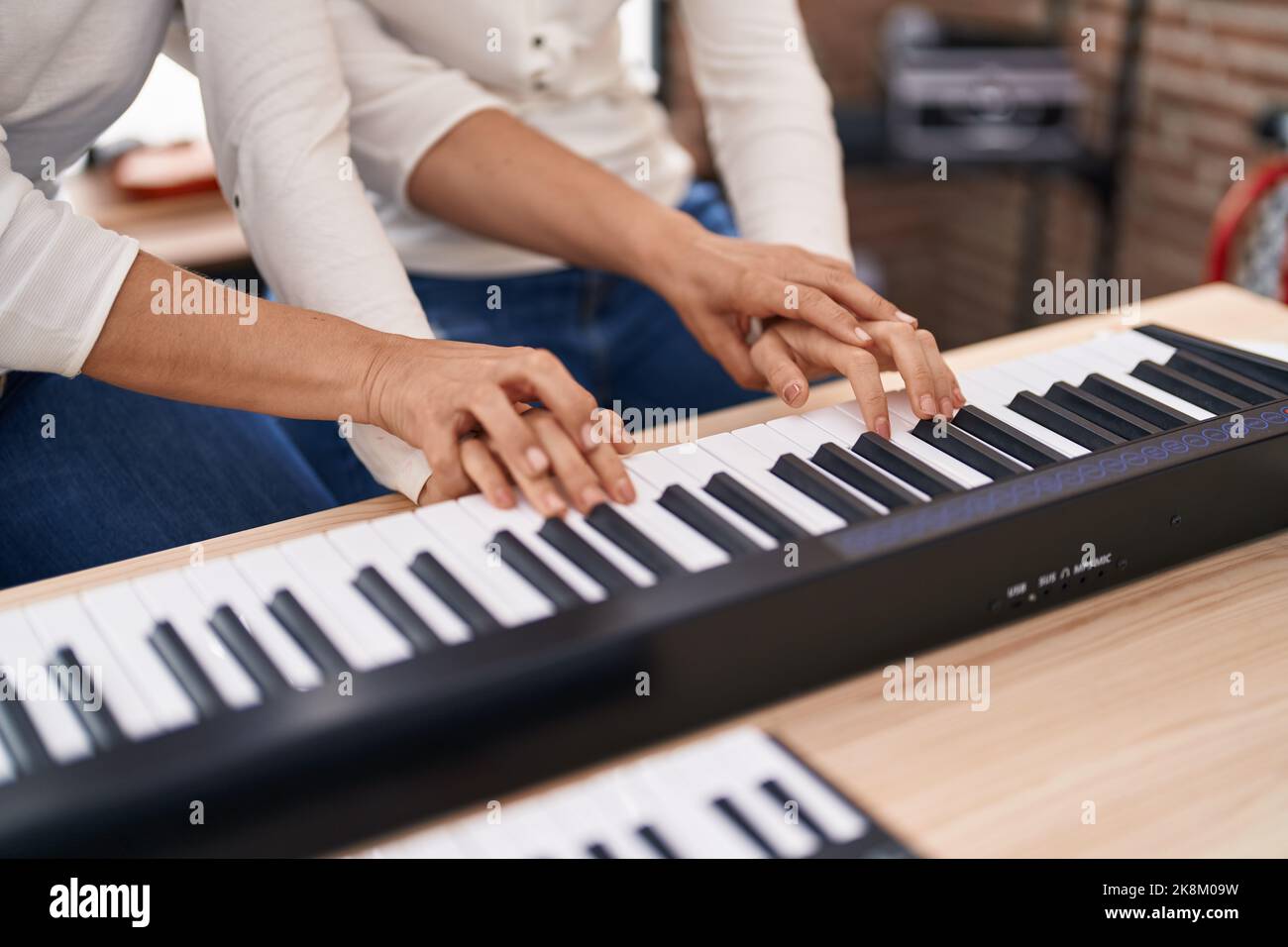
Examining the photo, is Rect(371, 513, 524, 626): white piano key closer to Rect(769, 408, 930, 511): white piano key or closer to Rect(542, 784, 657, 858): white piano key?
Rect(542, 784, 657, 858): white piano key

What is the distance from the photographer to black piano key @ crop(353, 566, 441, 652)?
25.0 inches

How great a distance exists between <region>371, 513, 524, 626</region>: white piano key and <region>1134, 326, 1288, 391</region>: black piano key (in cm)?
58

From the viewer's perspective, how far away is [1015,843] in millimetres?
606

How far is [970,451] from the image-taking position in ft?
2.64

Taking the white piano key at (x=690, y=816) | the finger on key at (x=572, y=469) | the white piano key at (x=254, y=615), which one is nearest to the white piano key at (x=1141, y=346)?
the finger on key at (x=572, y=469)

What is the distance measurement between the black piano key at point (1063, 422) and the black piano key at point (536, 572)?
1.18 feet

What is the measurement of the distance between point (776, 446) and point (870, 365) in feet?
0.37

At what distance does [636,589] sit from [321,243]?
0.49 meters

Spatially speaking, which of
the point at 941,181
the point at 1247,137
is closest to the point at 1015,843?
the point at 1247,137

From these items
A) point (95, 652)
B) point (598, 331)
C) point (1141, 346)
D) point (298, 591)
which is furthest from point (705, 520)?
point (598, 331)

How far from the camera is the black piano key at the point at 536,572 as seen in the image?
66 centimetres

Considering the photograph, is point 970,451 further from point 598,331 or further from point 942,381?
point 598,331

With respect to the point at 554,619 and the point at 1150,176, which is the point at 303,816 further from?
the point at 1150,176

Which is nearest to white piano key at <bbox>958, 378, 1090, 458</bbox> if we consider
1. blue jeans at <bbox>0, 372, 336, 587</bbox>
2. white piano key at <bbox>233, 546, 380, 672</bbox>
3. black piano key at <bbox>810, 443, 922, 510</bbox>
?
black piano key at <bbox>810, 443, 922, 510</bbox>
